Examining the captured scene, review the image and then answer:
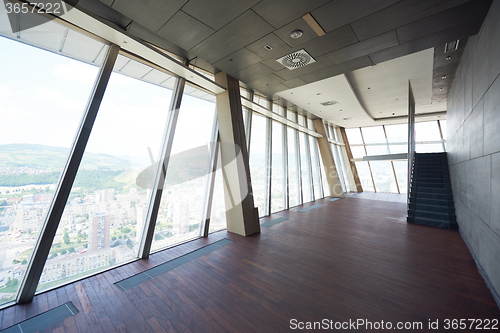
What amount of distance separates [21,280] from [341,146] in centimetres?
1623

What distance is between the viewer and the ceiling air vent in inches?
170

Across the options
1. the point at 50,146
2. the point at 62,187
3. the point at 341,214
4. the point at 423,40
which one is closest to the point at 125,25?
the point at 50,146

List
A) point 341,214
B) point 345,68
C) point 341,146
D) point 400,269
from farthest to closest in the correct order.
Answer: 1. point 341,146
2. point 341,214
3. point 345,68
4. point 400,269

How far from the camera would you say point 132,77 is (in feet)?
13.1

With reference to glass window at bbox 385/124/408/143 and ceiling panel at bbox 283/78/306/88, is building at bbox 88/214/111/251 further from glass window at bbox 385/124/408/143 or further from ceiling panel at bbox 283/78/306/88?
glass window at bbox 385/124/408/143

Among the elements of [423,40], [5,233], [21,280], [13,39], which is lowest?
[21,280]

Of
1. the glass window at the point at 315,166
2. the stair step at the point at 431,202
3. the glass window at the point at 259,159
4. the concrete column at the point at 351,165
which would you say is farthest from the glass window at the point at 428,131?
the glass window at the point at 259,159

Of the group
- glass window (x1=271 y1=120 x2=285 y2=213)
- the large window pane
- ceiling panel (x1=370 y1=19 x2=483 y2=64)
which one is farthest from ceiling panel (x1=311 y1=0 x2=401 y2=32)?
glass window (x1=271 y1=120 x2=285 y2=213)

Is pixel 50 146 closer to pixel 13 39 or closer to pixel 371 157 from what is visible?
pixel 13 39

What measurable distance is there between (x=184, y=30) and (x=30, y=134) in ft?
9.55

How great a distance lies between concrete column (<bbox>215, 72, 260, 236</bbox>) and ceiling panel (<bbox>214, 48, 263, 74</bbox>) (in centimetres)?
45

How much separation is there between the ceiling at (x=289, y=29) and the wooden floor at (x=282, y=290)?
4.19 m

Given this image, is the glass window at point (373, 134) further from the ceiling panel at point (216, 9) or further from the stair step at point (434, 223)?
the ceiling panel at point (216, 9)

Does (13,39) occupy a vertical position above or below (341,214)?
above
